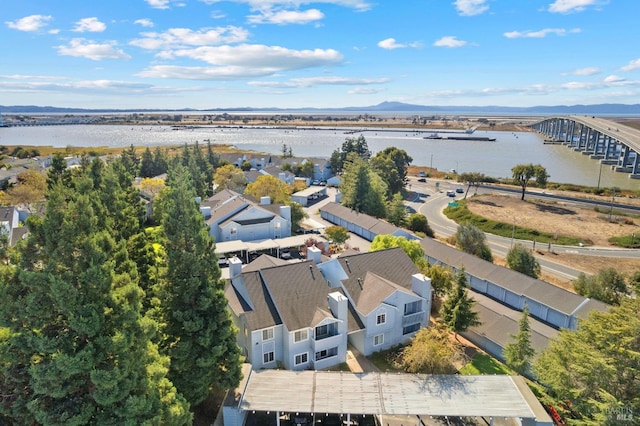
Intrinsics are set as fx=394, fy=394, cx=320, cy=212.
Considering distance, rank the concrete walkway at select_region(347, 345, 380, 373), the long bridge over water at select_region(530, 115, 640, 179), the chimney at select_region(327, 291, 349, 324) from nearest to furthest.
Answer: the chimney at select_region(327, 291, 349, 324) < the concrete walkway at select_region(347, 345, 380, 373) < the long bridge over water at select_region(530, 115, 640, 179)

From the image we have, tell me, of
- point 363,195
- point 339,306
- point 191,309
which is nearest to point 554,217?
point 363,195

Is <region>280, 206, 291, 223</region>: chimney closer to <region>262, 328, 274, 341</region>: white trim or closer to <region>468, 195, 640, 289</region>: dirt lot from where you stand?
<region>262, 328, 274, 341</region>: white trim

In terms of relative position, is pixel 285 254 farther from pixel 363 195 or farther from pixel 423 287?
pixel 363 195

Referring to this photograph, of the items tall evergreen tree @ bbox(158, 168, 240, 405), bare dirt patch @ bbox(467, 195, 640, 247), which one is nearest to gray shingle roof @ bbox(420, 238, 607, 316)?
tall evergreen tree @ bbox(158, 168, 240, 405)

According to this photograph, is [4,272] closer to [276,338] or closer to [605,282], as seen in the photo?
[276,338]

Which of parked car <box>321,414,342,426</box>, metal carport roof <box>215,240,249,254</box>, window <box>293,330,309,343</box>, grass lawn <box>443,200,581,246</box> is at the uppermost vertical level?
metal carport roof <box>215,240,249,254</box>

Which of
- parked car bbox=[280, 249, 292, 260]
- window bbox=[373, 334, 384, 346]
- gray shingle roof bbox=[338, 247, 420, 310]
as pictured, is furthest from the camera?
parked car bbox=[280, 249, 292, 260]
